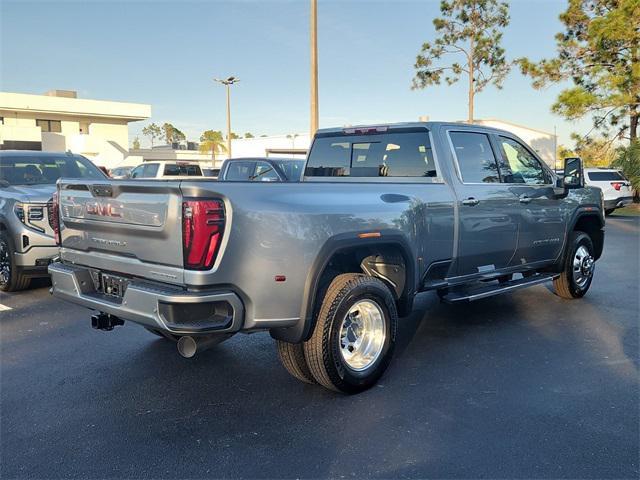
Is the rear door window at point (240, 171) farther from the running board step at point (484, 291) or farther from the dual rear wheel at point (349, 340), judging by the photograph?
the dual rear wheel at point (349, 340)

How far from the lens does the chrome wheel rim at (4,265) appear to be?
7222 millimetres

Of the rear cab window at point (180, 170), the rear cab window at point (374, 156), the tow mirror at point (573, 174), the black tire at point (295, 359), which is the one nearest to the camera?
the black tire at point (295, 359)

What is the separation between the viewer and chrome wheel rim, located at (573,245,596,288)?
22.8ft

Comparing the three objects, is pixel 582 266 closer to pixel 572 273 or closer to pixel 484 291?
pixel 572 273

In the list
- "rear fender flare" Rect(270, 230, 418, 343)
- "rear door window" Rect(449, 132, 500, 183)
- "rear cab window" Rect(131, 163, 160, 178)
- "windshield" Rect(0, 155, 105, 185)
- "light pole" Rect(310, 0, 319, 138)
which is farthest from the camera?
"rear cab window" Rect(131, 163, 160, 178)

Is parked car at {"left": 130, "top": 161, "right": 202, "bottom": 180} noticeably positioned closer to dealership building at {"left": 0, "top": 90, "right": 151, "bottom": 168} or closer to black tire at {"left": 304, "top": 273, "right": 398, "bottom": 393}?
black tire at {"left": 304, "top": 273, "right": 398, "bottom": 393}

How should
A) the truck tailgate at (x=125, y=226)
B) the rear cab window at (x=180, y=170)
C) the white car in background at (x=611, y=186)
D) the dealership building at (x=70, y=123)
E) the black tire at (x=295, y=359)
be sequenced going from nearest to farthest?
the truck tailgate at (x=125, y=226) < the black tire at (x=295, y=359) < the white car in background at (x=611, y=186) < the rear cab window at (x=180, y=170) < the dealership building at (x=70, y=123)

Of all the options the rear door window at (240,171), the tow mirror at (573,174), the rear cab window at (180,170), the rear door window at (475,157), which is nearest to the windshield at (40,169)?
the rear door window at (240,171)

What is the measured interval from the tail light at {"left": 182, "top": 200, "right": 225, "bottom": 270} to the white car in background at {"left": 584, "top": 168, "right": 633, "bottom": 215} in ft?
62.3

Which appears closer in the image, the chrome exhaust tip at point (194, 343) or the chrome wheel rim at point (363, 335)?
the chrome exhaust tip at point (194, 343)

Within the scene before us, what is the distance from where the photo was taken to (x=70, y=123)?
52.0 meters

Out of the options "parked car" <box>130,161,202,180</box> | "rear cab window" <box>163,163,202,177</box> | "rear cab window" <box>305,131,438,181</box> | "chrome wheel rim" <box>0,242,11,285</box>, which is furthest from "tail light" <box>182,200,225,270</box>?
"rear cab window" <box>163,163,202,177</box>

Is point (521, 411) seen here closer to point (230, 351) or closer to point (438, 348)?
point (438, 348)

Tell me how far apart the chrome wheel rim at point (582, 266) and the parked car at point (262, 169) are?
6.89 m
